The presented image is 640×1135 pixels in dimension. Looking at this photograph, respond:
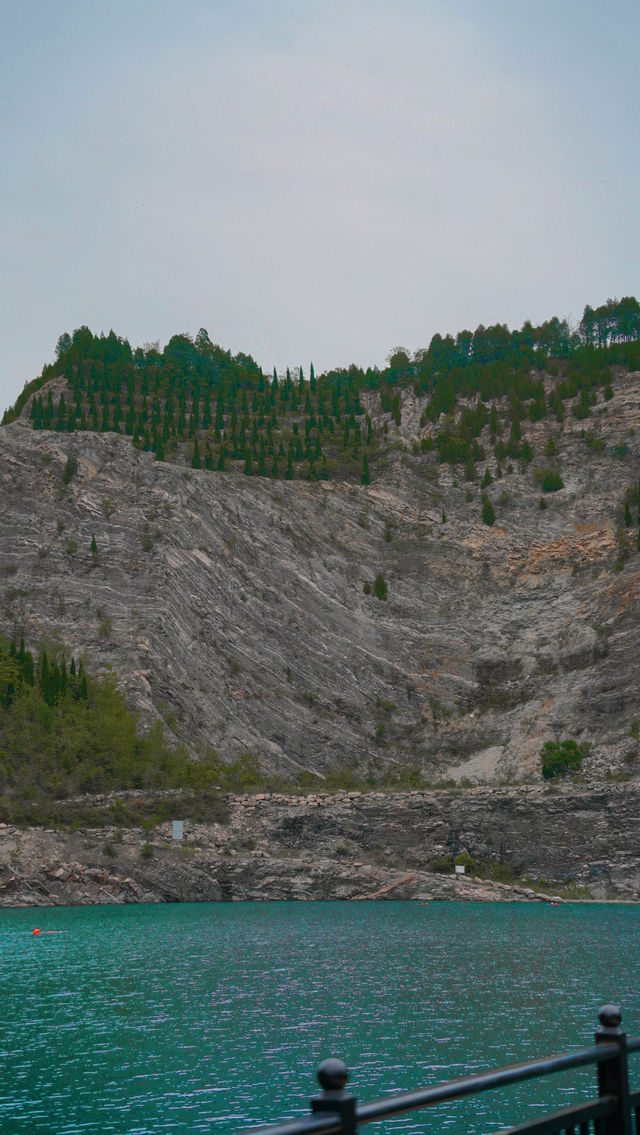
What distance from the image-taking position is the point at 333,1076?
634 centimetres

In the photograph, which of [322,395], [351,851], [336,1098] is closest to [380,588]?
[351,851]

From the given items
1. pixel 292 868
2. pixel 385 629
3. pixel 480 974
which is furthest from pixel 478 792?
pixel 480 974

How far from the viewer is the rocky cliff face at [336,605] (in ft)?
363

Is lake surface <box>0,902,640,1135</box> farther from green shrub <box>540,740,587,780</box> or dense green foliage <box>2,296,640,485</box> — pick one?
dense green foliage <box>2,296,640,485</box>

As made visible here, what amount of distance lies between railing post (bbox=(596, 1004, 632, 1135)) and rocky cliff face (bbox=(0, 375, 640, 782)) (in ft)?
315

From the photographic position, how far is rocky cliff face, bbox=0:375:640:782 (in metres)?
110

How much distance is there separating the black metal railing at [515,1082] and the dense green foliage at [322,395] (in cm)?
12311

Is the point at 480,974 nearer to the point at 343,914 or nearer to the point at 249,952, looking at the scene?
the point at 249,952

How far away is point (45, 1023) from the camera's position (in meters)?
37.3

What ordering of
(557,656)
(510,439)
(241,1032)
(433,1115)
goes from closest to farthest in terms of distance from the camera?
(433,1115) < (241,1032) < (557,656) < (510,439)

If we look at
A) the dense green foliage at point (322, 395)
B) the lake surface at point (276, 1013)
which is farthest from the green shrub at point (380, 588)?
the lake surface at point (276, 1013)

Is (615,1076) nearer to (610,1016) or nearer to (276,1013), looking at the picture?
(610,1016)

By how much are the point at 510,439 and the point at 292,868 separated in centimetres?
7552

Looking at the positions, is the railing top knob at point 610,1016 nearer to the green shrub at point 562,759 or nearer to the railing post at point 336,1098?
the railing post at point 336,1098
